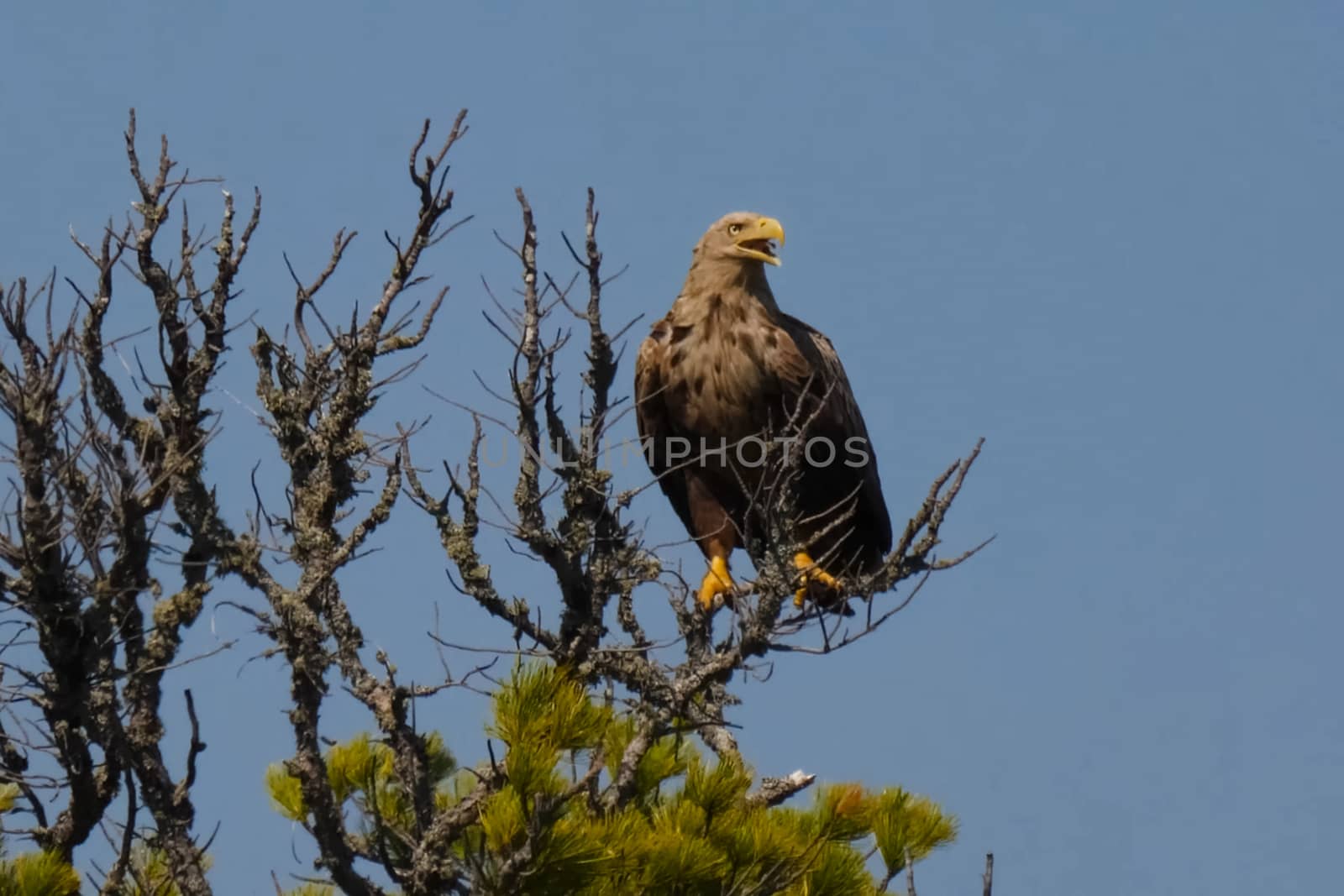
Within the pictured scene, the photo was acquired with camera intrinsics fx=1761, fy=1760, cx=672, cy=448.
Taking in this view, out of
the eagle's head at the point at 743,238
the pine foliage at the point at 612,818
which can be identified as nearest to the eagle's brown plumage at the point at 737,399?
the eagle's head at the point at 743,238

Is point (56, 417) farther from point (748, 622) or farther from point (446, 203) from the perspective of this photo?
point (748, 622)

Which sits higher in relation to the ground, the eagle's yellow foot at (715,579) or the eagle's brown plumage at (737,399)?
the eagle's brown plumage at (737,399)

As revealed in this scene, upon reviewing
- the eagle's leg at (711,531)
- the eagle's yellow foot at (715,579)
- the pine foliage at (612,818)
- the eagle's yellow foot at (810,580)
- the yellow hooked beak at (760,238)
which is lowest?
the pine foliage at (612,818)

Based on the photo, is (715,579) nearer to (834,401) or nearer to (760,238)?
(834,401)

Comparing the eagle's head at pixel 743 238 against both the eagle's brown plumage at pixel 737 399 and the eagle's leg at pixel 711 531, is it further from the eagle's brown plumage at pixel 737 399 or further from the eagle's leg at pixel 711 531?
the eagle's leg at pixel 711 531

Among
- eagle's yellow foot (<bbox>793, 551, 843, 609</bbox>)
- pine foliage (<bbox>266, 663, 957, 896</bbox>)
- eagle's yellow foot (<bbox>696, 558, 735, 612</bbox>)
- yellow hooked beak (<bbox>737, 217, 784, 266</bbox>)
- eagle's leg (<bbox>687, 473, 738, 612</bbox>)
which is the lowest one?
pine foliage (<bbox>266, 663, 957, 896</bbox>)

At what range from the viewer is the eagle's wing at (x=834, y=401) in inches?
293

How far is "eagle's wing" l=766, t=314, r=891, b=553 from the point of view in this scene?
745 cm

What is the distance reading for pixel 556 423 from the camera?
529 cm

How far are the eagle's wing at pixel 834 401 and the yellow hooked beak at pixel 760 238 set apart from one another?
33cm

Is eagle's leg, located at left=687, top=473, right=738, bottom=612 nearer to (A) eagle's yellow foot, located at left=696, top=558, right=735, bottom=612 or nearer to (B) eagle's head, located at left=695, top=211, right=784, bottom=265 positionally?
(A) eagle's yellow foot, located at left=696, top=558, right=735, bottom=612

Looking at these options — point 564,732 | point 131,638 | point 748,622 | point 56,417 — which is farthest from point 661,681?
point 56,417

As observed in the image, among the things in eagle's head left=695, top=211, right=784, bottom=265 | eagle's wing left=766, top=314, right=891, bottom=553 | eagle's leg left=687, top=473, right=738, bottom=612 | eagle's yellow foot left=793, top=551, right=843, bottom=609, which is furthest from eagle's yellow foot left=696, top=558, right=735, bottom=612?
eagle's head left=695, top=211, right=784, bottom=265

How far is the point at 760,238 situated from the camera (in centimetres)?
770
